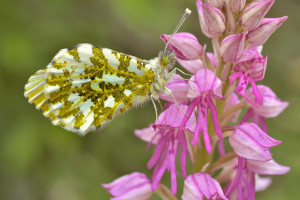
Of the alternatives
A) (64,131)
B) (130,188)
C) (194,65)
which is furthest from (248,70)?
(64,131)

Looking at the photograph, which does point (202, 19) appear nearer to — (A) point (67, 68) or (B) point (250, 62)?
(B) point (250, 62)

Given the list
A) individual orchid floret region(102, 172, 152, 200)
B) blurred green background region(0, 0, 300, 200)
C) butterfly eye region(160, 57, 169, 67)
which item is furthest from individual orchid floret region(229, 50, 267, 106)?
blurred green background region(0, 0, 300, 200)

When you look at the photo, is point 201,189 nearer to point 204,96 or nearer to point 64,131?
point 204,96

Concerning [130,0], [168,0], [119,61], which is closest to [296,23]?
[168,0]

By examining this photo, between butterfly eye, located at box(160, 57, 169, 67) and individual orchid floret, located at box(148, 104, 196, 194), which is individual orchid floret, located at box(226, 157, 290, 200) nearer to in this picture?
individual orchid floret, located at box(148, 104, 196, 194)

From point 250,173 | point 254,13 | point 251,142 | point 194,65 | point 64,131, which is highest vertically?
point 254,13

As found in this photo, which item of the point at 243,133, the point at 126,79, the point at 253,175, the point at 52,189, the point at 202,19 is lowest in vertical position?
the point at 52,189
